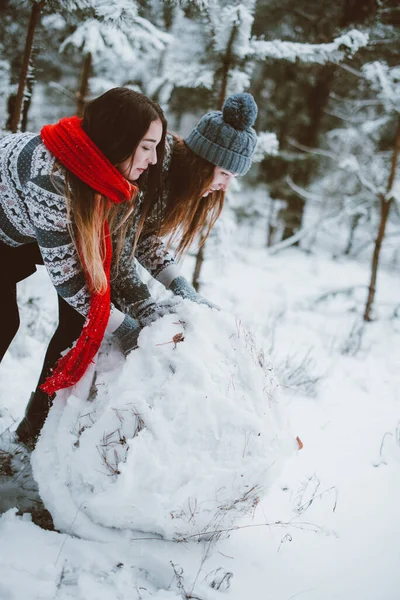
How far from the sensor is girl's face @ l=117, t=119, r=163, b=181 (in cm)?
160

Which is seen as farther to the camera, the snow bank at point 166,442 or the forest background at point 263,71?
the forest background at point 263,71

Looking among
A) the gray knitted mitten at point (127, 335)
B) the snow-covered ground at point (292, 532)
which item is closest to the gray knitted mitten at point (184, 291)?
the gray knitted mitten at point (127, 335)

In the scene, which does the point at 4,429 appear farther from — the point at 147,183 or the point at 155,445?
the point at 147,183

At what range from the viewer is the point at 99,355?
1.93m

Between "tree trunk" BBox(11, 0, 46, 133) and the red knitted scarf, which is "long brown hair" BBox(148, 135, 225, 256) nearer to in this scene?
the red knitted scarf

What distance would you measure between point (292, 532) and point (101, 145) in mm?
2157

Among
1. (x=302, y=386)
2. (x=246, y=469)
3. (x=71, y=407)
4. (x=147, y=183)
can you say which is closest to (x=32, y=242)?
(x=147, y=183)

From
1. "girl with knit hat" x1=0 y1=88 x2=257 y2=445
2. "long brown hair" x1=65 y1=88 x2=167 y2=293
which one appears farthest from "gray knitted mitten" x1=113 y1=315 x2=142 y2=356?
"long brown hair" x1=65 y1=88 x2=167 y2=293

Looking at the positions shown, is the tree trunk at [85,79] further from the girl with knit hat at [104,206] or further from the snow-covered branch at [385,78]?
the snow-covered branch at [385,78]

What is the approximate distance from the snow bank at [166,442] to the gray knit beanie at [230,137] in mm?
969

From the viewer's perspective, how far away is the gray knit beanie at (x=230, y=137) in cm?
219

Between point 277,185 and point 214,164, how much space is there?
33.7 ft

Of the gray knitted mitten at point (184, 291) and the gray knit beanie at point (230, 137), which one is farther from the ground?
the gray knit beanie at point (230, 137)

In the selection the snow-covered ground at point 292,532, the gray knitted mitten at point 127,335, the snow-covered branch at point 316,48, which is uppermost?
the snow-covered branch at point 316,48
